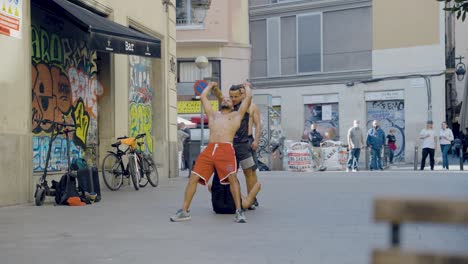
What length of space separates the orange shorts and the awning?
4112 mm

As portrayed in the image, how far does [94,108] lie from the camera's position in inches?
605

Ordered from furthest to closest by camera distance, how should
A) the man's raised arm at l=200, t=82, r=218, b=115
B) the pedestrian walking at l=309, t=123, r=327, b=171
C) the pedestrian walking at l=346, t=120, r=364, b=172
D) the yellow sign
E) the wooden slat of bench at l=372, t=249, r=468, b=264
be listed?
the yellow sign < the pedestrian walking at l=309, t=123, r=327, b=171 < the pedestrian walking at l=346, t=120, r=364, b=172 < the man's raised arm at l=200, t=82, r=218, b=115 < the wooden slat of bench at l=372, t=249, r=468, b=264

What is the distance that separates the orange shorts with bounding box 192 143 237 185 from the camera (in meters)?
8.85

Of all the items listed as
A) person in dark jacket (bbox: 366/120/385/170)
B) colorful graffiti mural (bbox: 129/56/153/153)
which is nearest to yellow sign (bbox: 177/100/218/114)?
person in dark jacket (bbox: 366/120/385/170)

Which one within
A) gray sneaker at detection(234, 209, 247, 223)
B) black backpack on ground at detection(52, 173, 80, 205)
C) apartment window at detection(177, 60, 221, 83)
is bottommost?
gray sneaker at detection(234, 209, 247, 223)

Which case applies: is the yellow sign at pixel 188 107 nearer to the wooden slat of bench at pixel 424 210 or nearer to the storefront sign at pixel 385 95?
the storefront sign at pixel 385 95

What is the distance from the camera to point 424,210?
6.51 feet

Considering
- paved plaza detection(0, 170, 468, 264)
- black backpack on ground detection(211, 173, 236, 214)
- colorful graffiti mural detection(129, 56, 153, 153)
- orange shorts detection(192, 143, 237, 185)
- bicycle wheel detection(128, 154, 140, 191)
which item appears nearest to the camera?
paved plaza detection(0, 170, 468, 264)

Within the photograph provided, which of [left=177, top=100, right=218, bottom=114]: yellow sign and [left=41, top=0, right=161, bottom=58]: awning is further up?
[left=41, top=0, right=161, bottom=58]: awning

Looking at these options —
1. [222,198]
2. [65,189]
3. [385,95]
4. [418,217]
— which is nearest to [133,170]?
[65,189]

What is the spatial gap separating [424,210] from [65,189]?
10151mm

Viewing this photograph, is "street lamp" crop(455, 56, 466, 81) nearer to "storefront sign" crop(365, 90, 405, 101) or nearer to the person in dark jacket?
"storefront sign" crop(365, 90, 405, 101)

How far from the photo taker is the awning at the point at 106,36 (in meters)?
11.9

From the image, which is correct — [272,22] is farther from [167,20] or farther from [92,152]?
[92,152]
